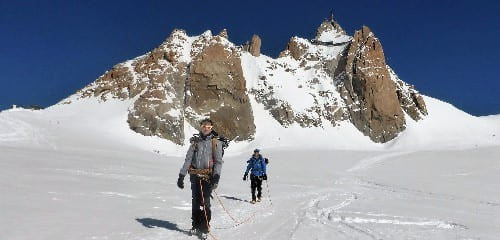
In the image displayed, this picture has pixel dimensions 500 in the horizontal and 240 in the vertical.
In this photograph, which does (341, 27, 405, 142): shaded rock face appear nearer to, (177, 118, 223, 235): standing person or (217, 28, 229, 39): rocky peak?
(217, 28, 229, 39): rocky peak

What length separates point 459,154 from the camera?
159 ft

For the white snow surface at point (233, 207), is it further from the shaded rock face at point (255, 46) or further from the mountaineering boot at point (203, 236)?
the shaded rock face at point (255, 46)

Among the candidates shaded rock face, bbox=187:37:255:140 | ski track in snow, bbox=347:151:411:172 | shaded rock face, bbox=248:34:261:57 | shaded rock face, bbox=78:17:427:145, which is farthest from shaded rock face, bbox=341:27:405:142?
ski track in snow, bbox=347:151:411:172

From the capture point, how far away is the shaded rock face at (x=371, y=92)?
71.2 metres

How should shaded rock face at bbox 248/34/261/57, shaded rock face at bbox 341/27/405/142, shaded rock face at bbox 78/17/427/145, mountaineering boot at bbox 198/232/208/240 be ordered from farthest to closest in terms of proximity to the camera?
shaded rock face at bbox 248/34/261/57
shaded rock face at bbox 341/27/405/142
shaded rock face at bbox 78/17/427/145
mountaineering boot at bbox 198/232/208/240

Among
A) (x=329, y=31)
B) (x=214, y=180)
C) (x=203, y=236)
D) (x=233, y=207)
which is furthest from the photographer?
(x=329, y=31)

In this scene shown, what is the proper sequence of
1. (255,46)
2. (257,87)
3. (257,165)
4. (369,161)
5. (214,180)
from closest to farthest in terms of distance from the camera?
1. (214,180)
2. (257,165)
3. (369,161)
4. (257,87)
5. (255,46)

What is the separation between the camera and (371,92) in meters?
73.3

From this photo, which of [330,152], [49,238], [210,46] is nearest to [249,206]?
[49,238]

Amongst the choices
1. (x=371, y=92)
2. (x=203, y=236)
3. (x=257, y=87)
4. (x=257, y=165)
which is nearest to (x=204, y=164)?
(x=203, y=236)

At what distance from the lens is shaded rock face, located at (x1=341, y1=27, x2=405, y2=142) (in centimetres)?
7119

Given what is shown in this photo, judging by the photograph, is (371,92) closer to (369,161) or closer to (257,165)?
(369,161)

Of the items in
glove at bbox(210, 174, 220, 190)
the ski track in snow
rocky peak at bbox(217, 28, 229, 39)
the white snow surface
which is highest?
rocky peak at bbox(217, 28, 229, 39)

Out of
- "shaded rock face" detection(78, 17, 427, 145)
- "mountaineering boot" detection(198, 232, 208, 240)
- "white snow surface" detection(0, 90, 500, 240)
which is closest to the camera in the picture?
"mountaineering boot" detection(198, 232, 208, 240)
